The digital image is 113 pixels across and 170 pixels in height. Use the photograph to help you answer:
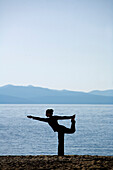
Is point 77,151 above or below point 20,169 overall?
below

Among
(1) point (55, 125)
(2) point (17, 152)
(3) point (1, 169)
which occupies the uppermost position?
(1) point (55, 125)

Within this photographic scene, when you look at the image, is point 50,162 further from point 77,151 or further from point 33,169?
point 77,151

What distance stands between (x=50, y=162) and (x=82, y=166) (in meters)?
1.51

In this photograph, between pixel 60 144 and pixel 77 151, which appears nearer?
pixel 60 144

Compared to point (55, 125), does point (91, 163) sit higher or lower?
lower

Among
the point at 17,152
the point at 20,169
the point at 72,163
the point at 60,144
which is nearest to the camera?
the point at 20,169

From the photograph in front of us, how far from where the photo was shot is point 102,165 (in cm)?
1053

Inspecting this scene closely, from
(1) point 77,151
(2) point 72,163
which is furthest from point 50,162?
(1) point 77,151

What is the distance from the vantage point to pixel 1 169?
1037 cm

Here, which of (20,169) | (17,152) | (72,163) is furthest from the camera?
(17,152)

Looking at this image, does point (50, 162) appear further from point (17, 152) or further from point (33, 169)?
point (17, 152)

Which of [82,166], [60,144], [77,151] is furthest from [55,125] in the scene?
[77,151]

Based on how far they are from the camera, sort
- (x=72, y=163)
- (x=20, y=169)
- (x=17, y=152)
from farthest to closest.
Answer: (x=17, y=152), (x=72, y=163), (x=20, y=169)

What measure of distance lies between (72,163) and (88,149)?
42.6 meters
